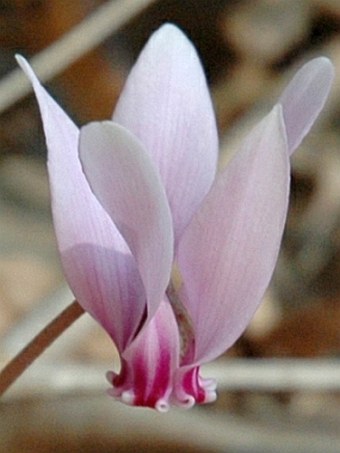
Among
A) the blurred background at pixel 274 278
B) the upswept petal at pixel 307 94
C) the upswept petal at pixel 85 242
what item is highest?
the upswept petal at pixel 307 94

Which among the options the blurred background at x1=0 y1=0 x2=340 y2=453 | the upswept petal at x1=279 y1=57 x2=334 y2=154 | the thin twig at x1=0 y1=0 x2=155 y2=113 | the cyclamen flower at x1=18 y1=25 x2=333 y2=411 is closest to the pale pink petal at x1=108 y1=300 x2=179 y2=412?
the cyclamen flower at x1=18 y1=25 x2=333 y2=411

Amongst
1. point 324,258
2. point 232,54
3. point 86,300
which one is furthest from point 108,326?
point 232,54

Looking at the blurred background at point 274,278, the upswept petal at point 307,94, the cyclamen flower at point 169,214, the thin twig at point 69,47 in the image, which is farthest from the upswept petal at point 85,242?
the thin twig at point 69,47

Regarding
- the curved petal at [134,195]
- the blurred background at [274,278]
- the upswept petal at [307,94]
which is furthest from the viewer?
the blurred background at [274,278]

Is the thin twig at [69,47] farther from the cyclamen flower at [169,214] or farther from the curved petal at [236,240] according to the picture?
the curved petal at [236,240]

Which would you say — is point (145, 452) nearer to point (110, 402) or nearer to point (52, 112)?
point (110, 402)
